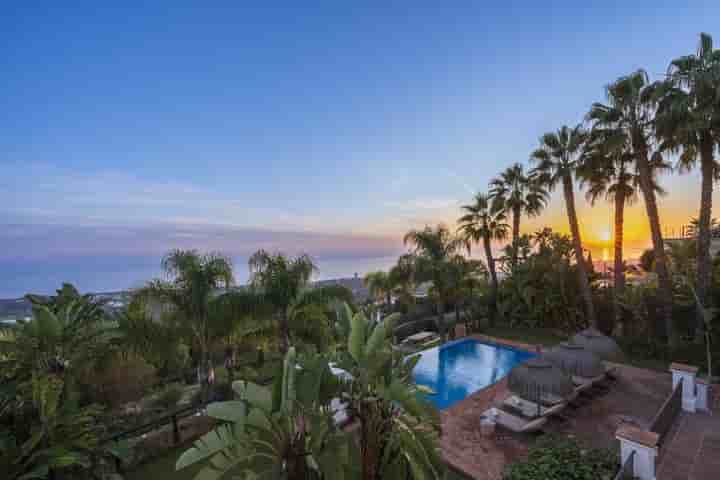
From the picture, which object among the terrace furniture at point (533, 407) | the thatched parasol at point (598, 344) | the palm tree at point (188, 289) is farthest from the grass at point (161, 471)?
the thatched parasol at point (598, 344)

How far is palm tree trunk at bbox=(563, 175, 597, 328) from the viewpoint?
13750 millimetres

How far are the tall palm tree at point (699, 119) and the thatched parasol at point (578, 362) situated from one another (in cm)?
644

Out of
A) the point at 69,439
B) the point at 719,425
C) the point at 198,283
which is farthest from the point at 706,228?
the point at 69,439

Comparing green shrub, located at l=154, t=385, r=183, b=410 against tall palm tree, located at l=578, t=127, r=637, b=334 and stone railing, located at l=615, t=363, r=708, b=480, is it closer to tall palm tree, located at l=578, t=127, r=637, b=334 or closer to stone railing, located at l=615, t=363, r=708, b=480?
stone railing, located at l=615, t=363, r=708, b=480

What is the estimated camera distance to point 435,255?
14914mm

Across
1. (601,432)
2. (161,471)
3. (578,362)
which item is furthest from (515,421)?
(161,471)

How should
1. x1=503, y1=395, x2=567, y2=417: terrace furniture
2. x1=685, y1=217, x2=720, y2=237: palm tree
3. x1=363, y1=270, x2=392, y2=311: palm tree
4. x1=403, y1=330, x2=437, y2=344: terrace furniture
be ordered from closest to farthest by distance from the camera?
x1=503, y1=395, x2=567, y2=417: terrace furniture, x1=685, y1=217, x2=720, y2=237: palm tree, x1=403, y1=330, x2=437, y2=344: terrace furniture, x1=363, y1=270, x2=392, y2=311: palm tree

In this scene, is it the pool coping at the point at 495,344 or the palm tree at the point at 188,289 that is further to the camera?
the pool coping at the point at 495,344

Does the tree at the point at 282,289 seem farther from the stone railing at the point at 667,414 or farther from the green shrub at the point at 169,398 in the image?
the stone railing at the point at 667,414

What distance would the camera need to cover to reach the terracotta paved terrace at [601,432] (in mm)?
5438

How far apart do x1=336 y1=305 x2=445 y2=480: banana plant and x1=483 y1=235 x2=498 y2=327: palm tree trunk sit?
16.3m

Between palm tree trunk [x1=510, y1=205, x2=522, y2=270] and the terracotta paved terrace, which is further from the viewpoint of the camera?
palm tree trunk [x1=510, y1=205, x2=522, y2=270]

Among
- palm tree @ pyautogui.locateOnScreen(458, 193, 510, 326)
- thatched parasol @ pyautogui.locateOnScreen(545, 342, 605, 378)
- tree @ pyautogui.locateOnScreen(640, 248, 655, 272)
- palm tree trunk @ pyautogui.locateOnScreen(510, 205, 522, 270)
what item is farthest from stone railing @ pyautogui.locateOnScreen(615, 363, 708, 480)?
tree @ pyautogui.locateOnScreen(640, 248, 655, 272)

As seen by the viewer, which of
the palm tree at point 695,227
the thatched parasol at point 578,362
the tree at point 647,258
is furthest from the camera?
the tree at point 647,258
